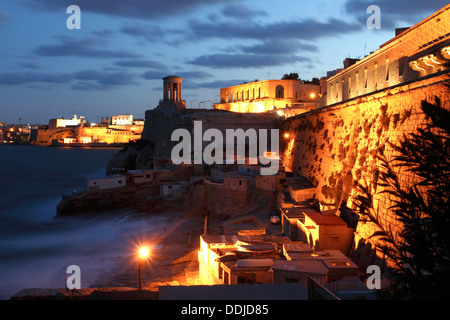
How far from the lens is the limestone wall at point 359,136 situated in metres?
10.4

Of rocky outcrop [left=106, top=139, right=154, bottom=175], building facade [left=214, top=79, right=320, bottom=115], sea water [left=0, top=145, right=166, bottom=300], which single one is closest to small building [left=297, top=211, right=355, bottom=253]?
sea water [left=0, top=145, right=166, bottom=300]

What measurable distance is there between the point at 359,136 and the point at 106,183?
65.2 feet

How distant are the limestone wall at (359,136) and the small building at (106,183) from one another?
13684 millimetres

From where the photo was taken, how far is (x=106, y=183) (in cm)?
2845

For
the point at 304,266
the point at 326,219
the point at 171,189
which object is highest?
the point at 326,219

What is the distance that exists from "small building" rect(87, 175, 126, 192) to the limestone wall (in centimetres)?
1368

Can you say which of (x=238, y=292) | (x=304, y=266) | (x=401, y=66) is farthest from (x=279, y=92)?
(x=238, y=292)

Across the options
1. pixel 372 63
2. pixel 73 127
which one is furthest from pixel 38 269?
pixel 73 127

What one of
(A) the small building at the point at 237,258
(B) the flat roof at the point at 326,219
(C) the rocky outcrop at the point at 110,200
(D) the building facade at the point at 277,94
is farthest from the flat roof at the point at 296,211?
(D) the building facade at the point at 277,94

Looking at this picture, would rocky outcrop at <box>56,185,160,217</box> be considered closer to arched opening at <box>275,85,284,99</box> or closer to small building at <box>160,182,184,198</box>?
small building at <box>160,182,184,198</box>

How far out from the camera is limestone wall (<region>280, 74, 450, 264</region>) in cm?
1041

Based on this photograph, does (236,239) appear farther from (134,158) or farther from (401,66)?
(134,158)

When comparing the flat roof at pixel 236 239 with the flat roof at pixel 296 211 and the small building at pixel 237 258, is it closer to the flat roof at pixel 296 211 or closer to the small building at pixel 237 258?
the small building at pixel 237 258
